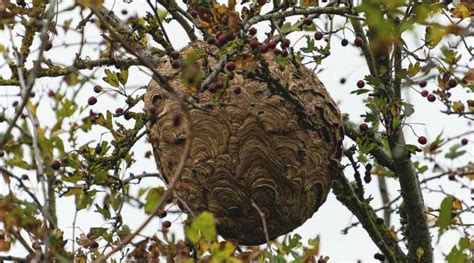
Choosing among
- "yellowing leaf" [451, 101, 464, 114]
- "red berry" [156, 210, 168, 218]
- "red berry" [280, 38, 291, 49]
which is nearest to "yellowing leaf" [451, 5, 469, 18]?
"red berry" [280, 38, 291, 49]

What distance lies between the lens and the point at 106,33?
453 cm

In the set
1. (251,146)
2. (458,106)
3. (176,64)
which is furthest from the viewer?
(458,106)

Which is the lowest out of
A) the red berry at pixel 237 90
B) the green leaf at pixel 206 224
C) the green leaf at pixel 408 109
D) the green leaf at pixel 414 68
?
the green leaf at pixel 206 224

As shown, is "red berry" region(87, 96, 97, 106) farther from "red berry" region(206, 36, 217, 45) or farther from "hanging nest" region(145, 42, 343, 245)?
"red berry" region(206, 36, 217, 45)

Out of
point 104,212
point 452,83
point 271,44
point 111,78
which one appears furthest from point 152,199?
point 452,83

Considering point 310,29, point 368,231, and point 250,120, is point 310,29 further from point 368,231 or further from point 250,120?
point 368,231

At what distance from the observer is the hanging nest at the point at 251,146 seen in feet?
13.6

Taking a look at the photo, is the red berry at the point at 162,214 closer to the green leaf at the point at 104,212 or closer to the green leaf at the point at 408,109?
the green leaf at the point at 104,212

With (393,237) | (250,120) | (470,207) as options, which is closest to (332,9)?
(250,120)

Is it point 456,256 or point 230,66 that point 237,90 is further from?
point 456,256

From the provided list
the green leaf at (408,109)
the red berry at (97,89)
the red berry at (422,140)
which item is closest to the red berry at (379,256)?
the red berry at (422,140)

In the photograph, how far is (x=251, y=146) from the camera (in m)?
4.14

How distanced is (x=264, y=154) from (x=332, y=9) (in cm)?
62

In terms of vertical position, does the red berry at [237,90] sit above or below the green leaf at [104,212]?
above
